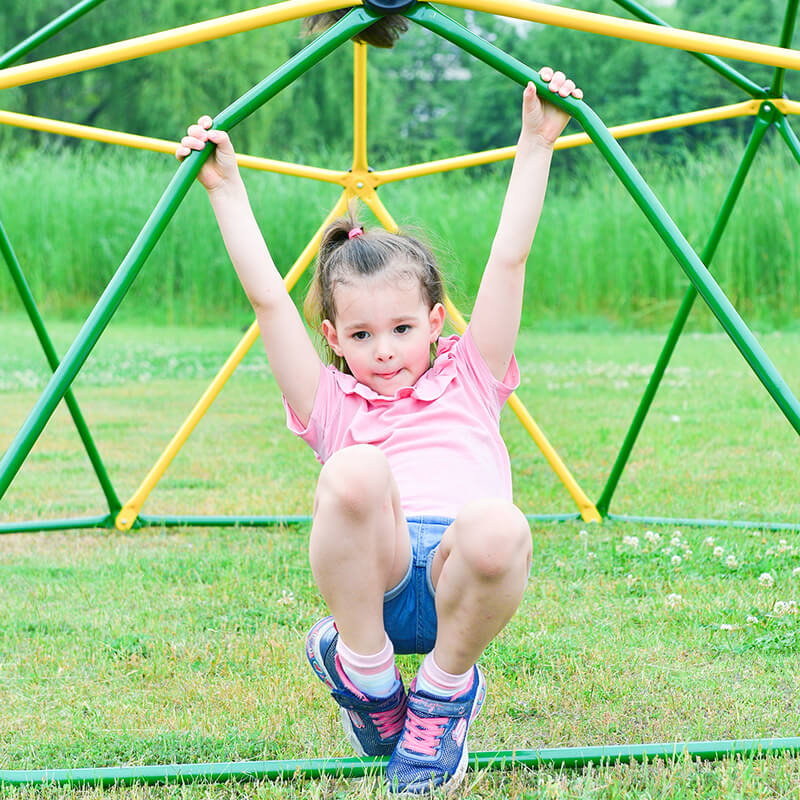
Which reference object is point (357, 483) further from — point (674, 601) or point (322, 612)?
point (674, 601)

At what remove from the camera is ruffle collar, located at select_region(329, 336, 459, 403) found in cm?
203

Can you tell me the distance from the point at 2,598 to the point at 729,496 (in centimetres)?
265

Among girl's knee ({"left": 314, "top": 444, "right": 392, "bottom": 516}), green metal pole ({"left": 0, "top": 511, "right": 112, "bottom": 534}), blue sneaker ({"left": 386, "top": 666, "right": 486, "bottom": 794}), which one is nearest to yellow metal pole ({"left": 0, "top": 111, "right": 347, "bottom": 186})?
green metal pole ({"left": 0, "top": 511, "right": 112, "bottom": 534})

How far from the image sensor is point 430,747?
1694 mm

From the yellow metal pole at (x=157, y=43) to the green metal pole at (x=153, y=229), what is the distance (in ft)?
0.24

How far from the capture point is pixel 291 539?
3465 millimetres

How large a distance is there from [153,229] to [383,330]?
18.3 inches

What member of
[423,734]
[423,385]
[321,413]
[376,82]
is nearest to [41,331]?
[321,413]

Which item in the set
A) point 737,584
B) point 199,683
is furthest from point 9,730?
point 737,584

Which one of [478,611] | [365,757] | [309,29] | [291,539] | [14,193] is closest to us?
[478,611]

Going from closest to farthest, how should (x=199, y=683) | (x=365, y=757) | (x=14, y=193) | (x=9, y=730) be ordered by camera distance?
(x=365, y=757)
(x=9, y=730)
(x=199, y=683)
(x=14, y=193)

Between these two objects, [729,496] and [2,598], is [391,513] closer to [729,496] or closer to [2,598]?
[2,598]

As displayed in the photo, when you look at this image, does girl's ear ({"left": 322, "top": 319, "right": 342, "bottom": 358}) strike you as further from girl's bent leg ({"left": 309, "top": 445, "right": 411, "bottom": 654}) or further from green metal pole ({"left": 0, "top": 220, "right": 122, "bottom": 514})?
green metal pole ({"left": 0, "top": 220, "right": 122, "bottom": 514})

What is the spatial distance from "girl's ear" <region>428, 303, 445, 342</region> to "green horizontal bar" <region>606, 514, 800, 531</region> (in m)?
1.73
